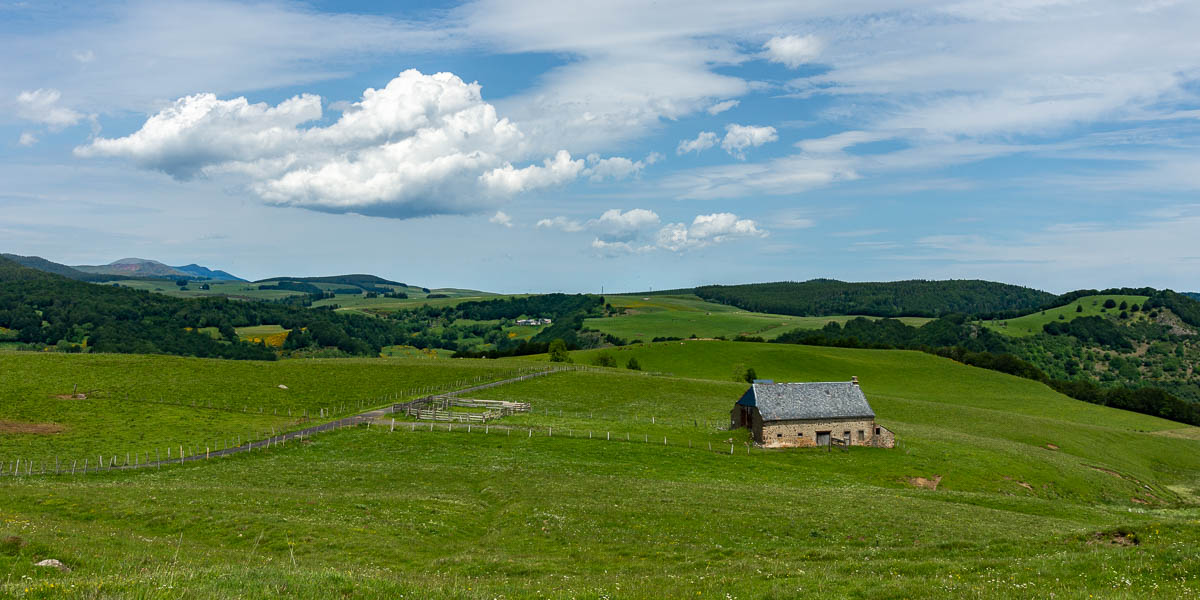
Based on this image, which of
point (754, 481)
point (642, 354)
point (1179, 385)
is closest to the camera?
point (754, 481)

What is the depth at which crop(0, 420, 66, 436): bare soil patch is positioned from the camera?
55875 millimetres

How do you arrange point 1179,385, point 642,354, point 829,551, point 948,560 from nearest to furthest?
point 948,560 < point 829,551 < point 642,354 < point 1179,385

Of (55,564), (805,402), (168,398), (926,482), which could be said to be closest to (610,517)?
(55,564)

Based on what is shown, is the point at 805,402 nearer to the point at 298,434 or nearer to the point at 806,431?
the point at 806,431

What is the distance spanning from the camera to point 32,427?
2266 inches

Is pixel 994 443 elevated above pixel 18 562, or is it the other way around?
pixel 18 562

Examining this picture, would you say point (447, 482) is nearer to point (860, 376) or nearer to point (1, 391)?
point (1, 391)

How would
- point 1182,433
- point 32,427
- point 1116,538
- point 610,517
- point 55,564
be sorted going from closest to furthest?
point 55,564 < point 1116,538 < point 610,517 < point 32,427 < point 1182,433

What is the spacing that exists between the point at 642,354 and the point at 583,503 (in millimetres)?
108619

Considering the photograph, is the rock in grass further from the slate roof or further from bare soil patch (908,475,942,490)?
the slate roof

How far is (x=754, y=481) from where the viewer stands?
47906mm

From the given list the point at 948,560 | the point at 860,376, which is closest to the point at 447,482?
the point at 948,560

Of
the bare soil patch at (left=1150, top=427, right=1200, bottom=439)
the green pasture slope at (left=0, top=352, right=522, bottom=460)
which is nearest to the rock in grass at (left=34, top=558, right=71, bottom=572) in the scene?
the green pasture slope at (left=0, top=352, right=522, bottom=460)

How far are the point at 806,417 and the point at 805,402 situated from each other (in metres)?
1.95
